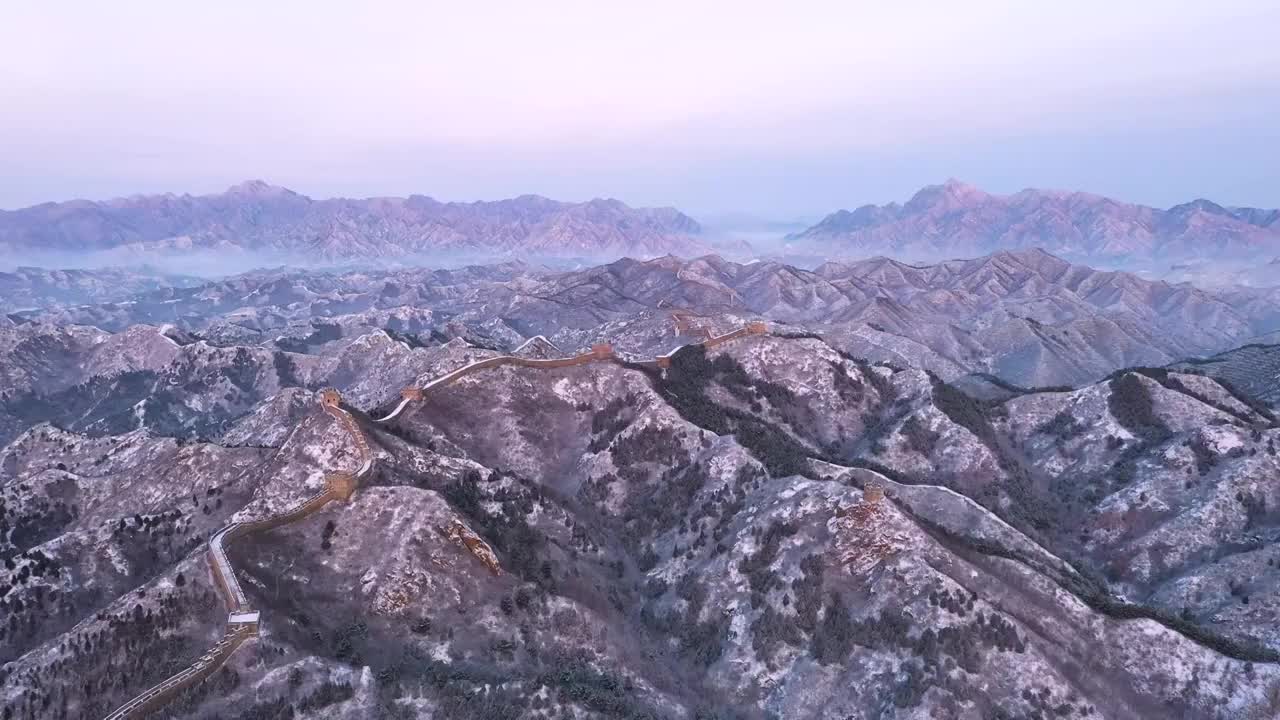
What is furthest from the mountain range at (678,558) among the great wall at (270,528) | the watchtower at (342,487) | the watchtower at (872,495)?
the watchtower at (342,487)

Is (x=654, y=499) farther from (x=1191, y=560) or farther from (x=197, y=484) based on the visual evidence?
(x=1191, y=560)

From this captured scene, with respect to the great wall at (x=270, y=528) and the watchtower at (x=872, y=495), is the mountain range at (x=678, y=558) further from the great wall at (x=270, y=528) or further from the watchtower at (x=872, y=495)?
the great wall at (x=270, y=528)

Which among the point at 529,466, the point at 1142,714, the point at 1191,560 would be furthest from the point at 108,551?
the point at 1191,560

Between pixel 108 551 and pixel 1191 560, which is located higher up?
pixel 108 551

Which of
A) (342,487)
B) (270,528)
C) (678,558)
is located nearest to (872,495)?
(678,558)

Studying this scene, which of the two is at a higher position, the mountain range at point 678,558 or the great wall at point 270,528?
the great wall at point 270,528

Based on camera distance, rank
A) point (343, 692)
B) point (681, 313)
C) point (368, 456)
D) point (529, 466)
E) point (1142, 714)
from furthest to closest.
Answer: point (681, 313), point (529, 466), point (368, 456), point (1142, 714), point (343, 692)

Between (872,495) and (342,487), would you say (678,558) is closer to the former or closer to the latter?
(872,495)

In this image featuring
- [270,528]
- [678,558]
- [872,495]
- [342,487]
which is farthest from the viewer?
[678,558]
